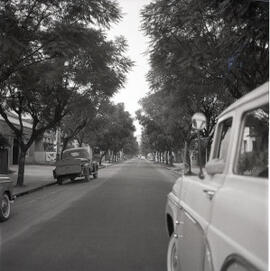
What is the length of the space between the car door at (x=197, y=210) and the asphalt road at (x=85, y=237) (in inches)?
83.2

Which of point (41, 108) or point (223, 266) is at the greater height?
point (41, 108)

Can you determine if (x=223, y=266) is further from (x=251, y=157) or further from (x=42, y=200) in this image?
(x=42, y=200)

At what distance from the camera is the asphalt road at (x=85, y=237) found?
6715 millimetres

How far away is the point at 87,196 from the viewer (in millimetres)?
17531

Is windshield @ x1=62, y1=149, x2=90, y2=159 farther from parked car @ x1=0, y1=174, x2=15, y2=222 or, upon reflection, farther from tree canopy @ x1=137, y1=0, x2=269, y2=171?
parked car @ x1=0, y1=174, x2=15, y2=222

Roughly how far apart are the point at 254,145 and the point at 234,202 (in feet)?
1.81

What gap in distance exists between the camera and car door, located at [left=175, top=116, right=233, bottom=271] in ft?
11.6

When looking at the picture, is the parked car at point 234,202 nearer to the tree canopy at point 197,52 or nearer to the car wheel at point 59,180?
the tree canopy at point 197,52

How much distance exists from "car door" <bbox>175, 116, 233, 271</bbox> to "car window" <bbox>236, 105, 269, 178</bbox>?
0.67ft

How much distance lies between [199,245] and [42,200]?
1331 cm

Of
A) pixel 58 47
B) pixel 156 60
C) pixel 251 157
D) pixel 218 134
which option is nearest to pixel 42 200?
pixel 58 47

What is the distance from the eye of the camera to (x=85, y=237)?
29.0ft

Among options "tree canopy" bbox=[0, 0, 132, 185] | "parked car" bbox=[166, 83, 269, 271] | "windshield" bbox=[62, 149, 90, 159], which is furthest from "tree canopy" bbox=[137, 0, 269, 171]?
"windshield" bbox=[62, 149, 90, 159]

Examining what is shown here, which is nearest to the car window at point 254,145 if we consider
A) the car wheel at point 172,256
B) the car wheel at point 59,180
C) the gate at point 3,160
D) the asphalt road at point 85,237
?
the car wheel at point 172,256
